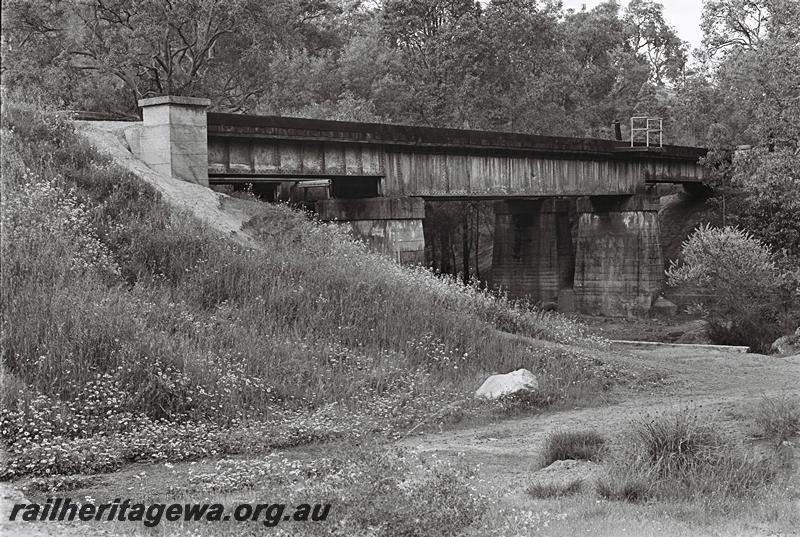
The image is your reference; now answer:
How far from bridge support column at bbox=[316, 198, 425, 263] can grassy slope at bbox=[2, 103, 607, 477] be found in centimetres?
551

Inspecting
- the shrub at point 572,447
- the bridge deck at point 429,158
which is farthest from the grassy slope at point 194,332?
the bridge deck at point 429,158

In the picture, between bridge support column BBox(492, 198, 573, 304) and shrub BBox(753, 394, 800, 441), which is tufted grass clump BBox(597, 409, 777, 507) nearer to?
shrub BBox(753, 394, 800, 441)

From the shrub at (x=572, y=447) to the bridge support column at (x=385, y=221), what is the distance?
16.6 meters

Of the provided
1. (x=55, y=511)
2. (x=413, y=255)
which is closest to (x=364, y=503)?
(x=55, y=511)

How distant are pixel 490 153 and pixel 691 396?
18282mm

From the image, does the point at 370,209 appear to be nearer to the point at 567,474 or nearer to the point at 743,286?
the point at 743,286

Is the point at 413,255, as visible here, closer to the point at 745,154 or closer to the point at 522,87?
the point at 745,154

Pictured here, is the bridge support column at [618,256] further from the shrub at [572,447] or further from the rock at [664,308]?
the shrub at [572,447]

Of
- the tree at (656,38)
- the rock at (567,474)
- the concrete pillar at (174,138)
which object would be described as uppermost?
the tree at (656,38)

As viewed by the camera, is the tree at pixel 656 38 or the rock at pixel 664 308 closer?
the rock at pixel 664 308

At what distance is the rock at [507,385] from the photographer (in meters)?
15.2

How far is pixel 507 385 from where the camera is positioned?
15367 millimetres

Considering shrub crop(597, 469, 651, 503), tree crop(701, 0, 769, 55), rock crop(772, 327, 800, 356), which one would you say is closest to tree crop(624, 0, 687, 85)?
tree crop(701, 0, 769, 55)

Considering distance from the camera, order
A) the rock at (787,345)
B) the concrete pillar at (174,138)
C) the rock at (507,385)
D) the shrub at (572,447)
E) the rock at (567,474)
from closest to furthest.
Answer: the rock at (567,474)
the shrub at (572,447)
the rock at (507,385)
the concrete pillar at (174,138)
the rock at (787,345)
